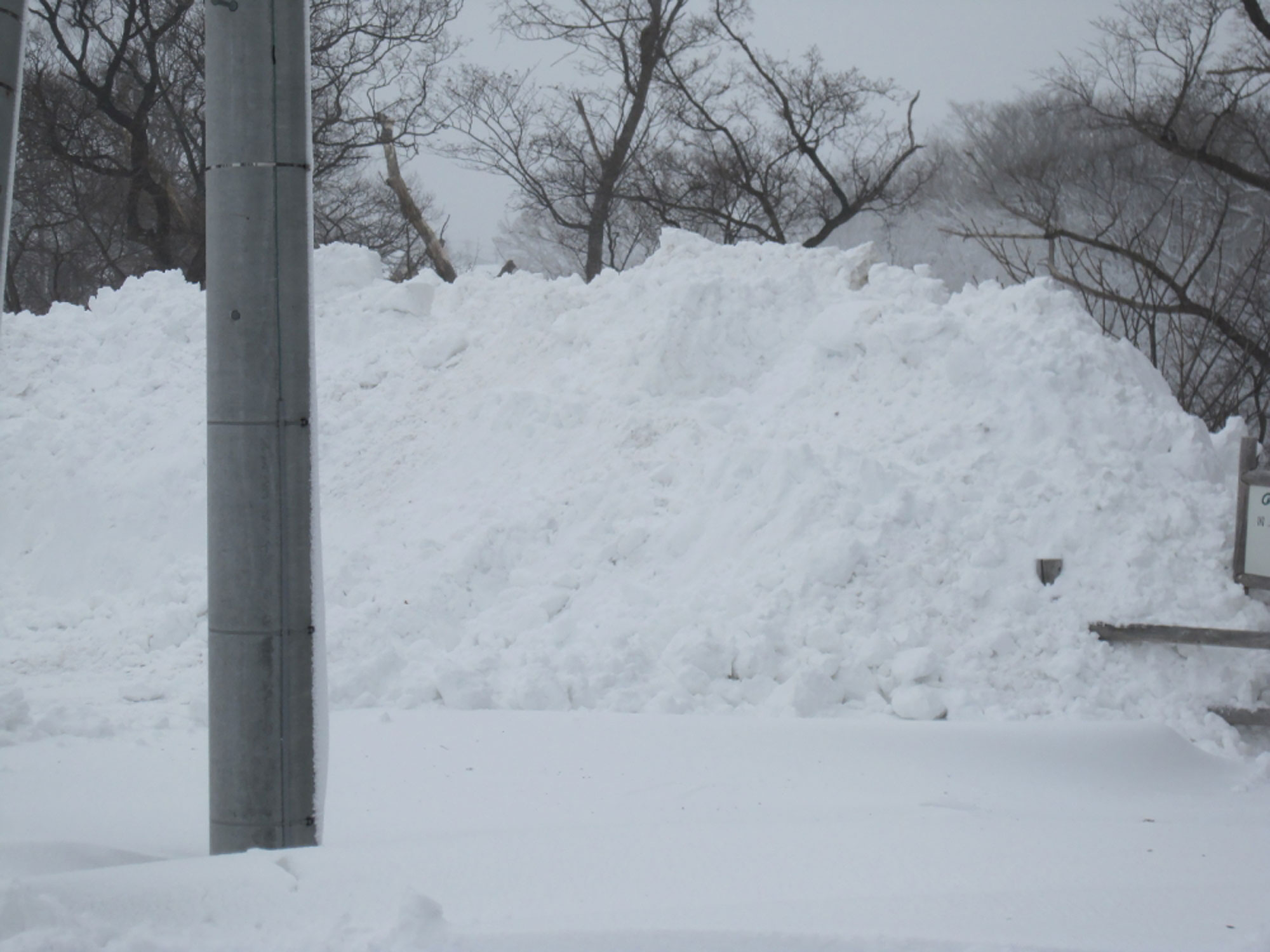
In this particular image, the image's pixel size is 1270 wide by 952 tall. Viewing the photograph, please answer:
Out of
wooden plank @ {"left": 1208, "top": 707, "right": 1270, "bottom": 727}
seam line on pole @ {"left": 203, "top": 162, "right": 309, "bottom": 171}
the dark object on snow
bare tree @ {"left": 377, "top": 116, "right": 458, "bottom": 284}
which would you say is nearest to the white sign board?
wooden plank @ {"left": 1208, "top": 707, "right": 1270, "bottom": 727}

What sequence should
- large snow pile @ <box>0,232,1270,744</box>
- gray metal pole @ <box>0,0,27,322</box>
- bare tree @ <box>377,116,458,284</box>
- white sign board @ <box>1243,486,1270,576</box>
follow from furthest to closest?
bare tree @ <box>377,116,458,284</box>
white sign board @ <box>1243,486,1270,576</box>
large snow pile @ <box>0,232,1270,744</box>
gray metal pole @ <box>0,0,27,322</box>

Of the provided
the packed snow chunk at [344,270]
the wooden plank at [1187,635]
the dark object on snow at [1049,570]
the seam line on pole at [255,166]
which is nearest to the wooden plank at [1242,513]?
the wooden plank at [1187,635]

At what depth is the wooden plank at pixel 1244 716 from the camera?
5.70 meters

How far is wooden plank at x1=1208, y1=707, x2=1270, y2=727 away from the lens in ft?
18.7

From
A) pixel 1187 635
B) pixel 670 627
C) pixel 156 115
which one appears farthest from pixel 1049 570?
pixel 156 115

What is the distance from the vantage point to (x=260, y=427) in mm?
3176

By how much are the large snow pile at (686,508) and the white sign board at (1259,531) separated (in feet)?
0.71

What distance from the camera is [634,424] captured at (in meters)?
7.85

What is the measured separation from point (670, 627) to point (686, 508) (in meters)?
1.17

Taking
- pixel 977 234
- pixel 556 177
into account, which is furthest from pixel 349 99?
pixel 977 234

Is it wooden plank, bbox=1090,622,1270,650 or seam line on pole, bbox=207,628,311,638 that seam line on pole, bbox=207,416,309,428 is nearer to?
seam line on pole, bbox=207,628,311,638

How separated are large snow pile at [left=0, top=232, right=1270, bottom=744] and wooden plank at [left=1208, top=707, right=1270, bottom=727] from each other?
0.27ft

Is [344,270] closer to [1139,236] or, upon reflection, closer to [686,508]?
[686,508]

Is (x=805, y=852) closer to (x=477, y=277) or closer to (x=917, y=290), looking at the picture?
(x=917, y=290)
